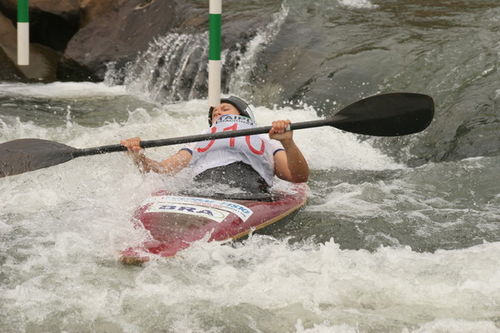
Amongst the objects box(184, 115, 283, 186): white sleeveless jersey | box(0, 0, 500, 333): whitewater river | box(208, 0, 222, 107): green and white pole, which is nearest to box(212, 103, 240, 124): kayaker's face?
box(184, 115, 283, 186): white sleeveless jersey

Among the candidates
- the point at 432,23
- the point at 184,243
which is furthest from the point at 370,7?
the point at 184,243

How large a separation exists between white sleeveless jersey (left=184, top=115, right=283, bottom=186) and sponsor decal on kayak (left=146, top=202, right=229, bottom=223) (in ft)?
1.65

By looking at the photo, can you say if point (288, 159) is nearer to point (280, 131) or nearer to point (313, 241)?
point (280, 131)

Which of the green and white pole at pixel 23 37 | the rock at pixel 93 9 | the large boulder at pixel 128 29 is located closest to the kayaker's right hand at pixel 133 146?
the green and white pole at pixel 23 37

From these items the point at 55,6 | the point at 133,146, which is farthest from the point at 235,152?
the point at 55,6

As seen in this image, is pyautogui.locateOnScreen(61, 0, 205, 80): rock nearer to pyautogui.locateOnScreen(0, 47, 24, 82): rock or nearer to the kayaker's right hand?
pyautogui.locateOnScreen(0, 47, 24, 82): rock

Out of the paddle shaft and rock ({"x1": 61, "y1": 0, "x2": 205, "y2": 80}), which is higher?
rock ({"x1": 61, "y1": 0, "x2": 205, "y2": 80})

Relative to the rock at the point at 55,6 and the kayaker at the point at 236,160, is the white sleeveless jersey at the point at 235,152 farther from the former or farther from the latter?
the rock at the point at 55,6

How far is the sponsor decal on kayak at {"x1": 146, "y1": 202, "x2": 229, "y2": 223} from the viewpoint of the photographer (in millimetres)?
5070

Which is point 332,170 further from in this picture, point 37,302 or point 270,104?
point 37,302

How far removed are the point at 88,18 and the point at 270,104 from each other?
11.9ft

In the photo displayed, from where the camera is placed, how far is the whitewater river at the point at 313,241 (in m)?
4.20

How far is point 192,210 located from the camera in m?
5.11

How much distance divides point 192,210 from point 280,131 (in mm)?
658
